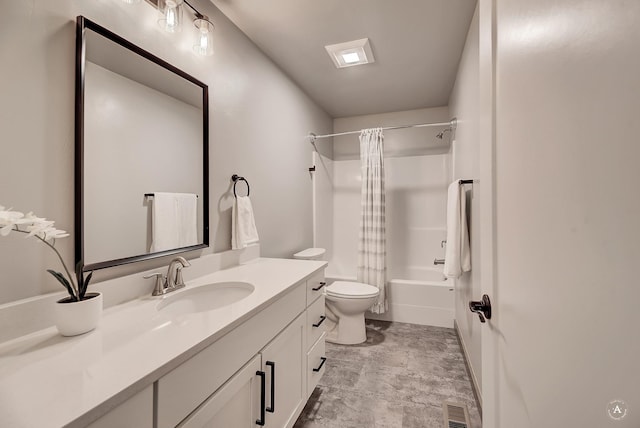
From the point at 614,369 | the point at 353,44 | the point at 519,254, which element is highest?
the point at 353,44

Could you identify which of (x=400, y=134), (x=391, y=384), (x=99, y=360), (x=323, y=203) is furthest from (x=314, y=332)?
(x=400, y=134)

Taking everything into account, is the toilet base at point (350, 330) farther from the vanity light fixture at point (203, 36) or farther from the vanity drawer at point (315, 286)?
the vanity light fixture at point (203, 36)

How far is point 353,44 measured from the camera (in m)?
2.02

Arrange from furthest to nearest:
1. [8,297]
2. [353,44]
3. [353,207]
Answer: [353,207] < [353,44] < [8,297]

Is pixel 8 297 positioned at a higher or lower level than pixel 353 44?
lower

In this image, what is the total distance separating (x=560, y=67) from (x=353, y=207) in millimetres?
3229

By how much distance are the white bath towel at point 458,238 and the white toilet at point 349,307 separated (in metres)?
0.77

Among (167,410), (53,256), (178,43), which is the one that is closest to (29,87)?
(53,256)

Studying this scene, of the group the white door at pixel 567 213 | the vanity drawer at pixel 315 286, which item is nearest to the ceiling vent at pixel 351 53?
the white door at pixel 567 213

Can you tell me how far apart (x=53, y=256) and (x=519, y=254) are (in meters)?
1.37

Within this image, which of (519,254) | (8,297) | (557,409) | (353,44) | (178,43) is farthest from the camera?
(353,44)

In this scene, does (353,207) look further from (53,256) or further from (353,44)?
(53,256)

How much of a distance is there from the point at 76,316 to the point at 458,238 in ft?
6.80

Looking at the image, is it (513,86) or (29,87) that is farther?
(29,87)
